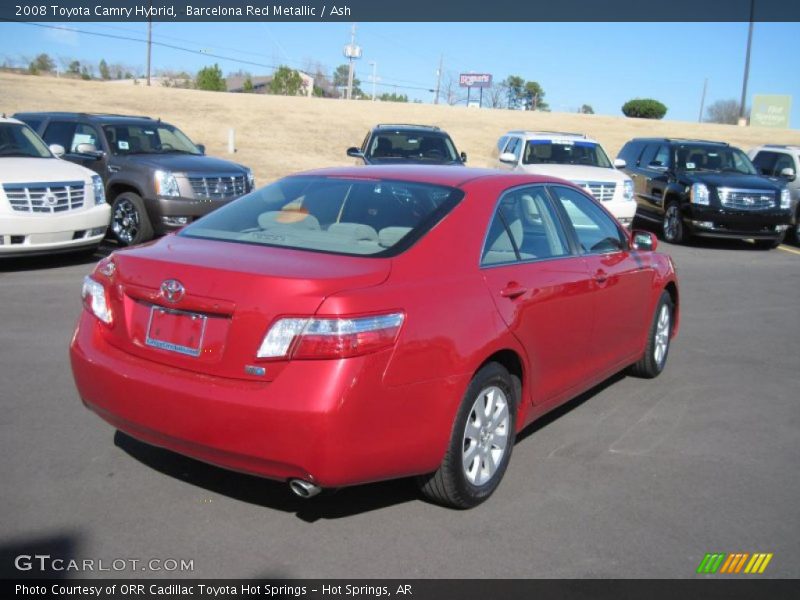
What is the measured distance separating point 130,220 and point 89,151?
49.2 inches

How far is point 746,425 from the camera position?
5.76 metres

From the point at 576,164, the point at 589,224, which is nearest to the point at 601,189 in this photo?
the point at 576,164

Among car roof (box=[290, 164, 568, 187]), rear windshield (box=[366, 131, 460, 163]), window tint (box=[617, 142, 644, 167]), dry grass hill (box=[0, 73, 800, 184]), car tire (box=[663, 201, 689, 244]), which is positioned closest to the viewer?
car roof (box=[290, 164, 568, 187])

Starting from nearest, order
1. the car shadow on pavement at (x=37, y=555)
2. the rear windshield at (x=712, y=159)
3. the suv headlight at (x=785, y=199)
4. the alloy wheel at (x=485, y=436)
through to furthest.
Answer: the car shadow on pavement at (x=37, y=555) < the alloy wheel at (x=485, y=436) < the suv headlight at (x=785, y=199) < the rear windshield at (x=712, y=159)

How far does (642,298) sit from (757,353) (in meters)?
2.39

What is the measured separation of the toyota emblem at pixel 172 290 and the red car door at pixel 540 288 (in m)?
1.51

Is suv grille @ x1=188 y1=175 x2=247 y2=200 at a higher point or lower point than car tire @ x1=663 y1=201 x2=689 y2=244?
higher

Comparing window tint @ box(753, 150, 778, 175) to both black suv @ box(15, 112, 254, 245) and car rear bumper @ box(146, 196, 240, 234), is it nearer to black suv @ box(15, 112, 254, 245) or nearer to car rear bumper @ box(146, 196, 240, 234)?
black suv @ box(15, 112, 254, 245)

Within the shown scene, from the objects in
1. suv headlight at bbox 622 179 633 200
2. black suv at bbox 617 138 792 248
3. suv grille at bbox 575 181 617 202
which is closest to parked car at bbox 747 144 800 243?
black suv at bbox 617 138 792 248

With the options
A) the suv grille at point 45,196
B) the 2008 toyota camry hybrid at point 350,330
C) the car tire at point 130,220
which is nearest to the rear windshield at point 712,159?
the car tire at point 130,220

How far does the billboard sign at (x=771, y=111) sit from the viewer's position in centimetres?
7650

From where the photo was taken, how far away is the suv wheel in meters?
16.2

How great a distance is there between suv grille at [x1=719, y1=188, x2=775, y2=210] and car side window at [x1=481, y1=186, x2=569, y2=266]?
1146 centimetres

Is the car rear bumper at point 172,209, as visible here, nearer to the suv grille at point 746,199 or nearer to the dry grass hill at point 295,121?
the suv grille at point 746,199
